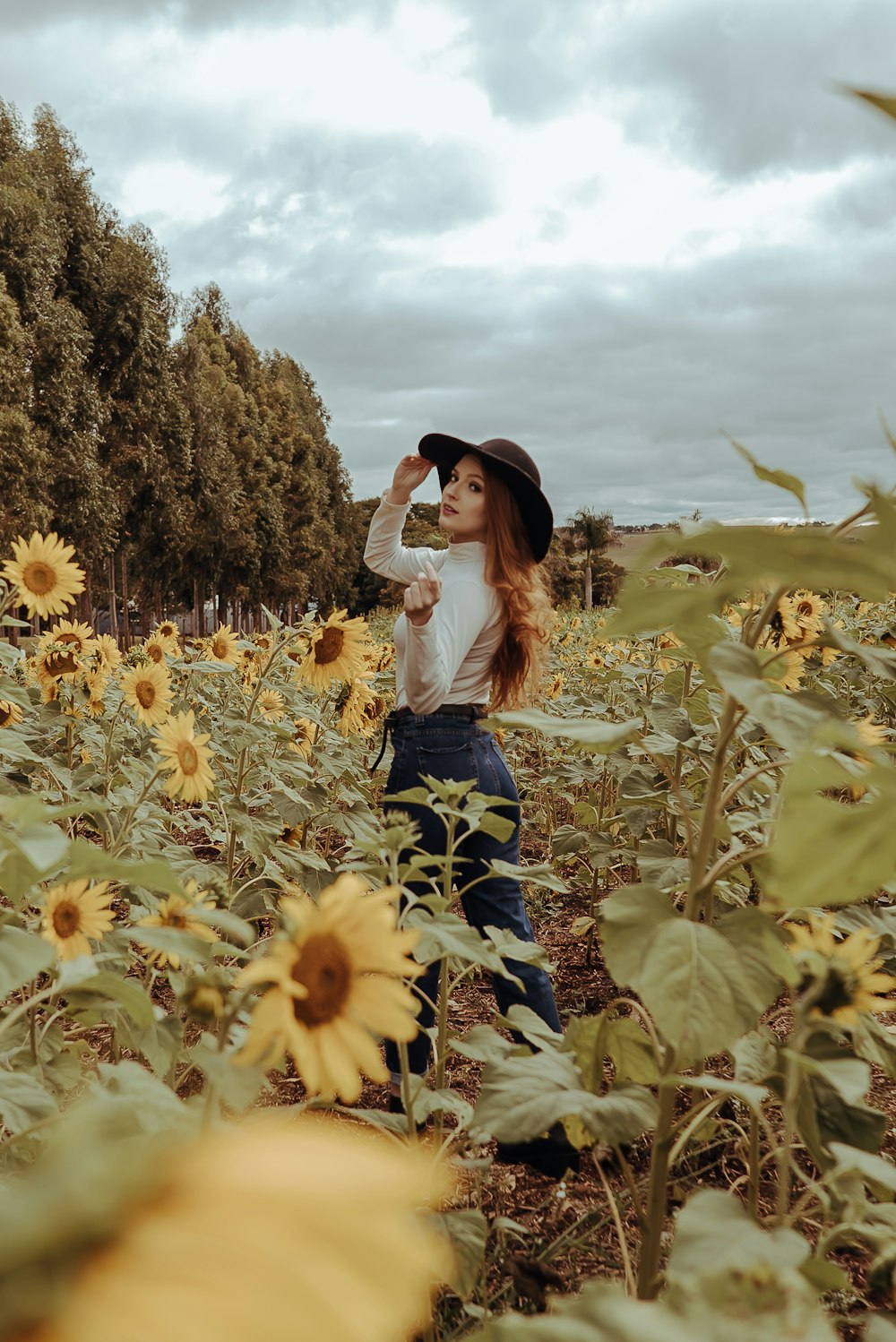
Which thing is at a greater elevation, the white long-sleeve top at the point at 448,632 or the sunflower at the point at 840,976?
the white long-sleeve top at the point at 448,632

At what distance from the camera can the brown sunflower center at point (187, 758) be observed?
2398 mm

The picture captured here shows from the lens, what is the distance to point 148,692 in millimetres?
3395

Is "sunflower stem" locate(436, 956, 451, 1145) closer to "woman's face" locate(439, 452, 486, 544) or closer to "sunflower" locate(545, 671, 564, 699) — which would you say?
"woman's face" locate(439, 452, 486, 544)

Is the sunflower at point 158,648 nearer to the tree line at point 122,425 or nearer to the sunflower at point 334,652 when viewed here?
the sunflower at point 334,652

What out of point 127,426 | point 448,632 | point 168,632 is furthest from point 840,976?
point 127,426

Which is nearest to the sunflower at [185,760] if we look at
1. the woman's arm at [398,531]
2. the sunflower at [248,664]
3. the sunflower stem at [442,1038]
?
the sunflower stem at [442,1038]

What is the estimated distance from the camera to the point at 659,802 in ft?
8.35

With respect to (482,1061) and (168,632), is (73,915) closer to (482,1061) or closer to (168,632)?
(482,1061)

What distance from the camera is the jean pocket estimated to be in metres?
2.77

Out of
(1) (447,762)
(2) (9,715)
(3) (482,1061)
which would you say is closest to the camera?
(3) (482,1061)

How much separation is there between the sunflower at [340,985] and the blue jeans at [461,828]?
1887 millimetres

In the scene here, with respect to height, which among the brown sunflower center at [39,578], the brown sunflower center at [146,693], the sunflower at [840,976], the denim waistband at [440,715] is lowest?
the sunflower at [840,976]

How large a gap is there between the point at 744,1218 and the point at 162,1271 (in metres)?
0.65

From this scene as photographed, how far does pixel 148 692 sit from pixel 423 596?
4.80ft
